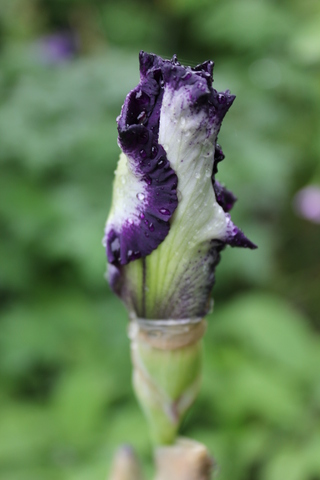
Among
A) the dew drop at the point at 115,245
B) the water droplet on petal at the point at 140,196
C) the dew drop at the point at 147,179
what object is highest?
the dew drop at the point at 147,179

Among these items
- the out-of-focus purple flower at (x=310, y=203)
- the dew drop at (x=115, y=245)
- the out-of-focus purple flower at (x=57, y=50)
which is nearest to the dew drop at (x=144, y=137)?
the dew drop at (x=115, y=245)

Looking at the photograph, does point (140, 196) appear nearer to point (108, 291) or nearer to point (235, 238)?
point (235, 238)

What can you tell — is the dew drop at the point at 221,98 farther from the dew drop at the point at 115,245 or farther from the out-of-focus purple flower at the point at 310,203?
the out-of-focus purple flower at the point at 310,203

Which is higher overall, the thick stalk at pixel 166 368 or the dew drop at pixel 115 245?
the dew drop at pixel 115 245

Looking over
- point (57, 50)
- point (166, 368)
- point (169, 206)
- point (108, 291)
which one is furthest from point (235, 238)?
point (57, 50)

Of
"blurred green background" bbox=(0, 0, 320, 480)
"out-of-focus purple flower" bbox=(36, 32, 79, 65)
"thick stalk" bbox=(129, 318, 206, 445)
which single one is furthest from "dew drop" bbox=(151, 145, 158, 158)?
"out-of-focus purple flower" bbox=(36, 32, 79, 65)

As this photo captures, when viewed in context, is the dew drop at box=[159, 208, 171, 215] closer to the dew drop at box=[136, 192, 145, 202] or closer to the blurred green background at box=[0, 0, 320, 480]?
the dew drop at box=[136, 192, 145, 202]

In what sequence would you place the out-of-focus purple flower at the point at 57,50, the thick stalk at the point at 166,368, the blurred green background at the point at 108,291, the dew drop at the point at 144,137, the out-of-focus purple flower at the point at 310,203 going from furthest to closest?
1. the out-of-focus purple flower at the point at 57,50
2. the out-of-focus purple flower at the point at 310,203
3. the blurred green background at the point at 108,291
4. the thick stalk at the point at 166,368
5. the dew drop at the point at 144,137

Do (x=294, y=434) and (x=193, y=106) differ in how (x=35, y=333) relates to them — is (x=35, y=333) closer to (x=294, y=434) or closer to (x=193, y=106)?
(x=294, y=434)
